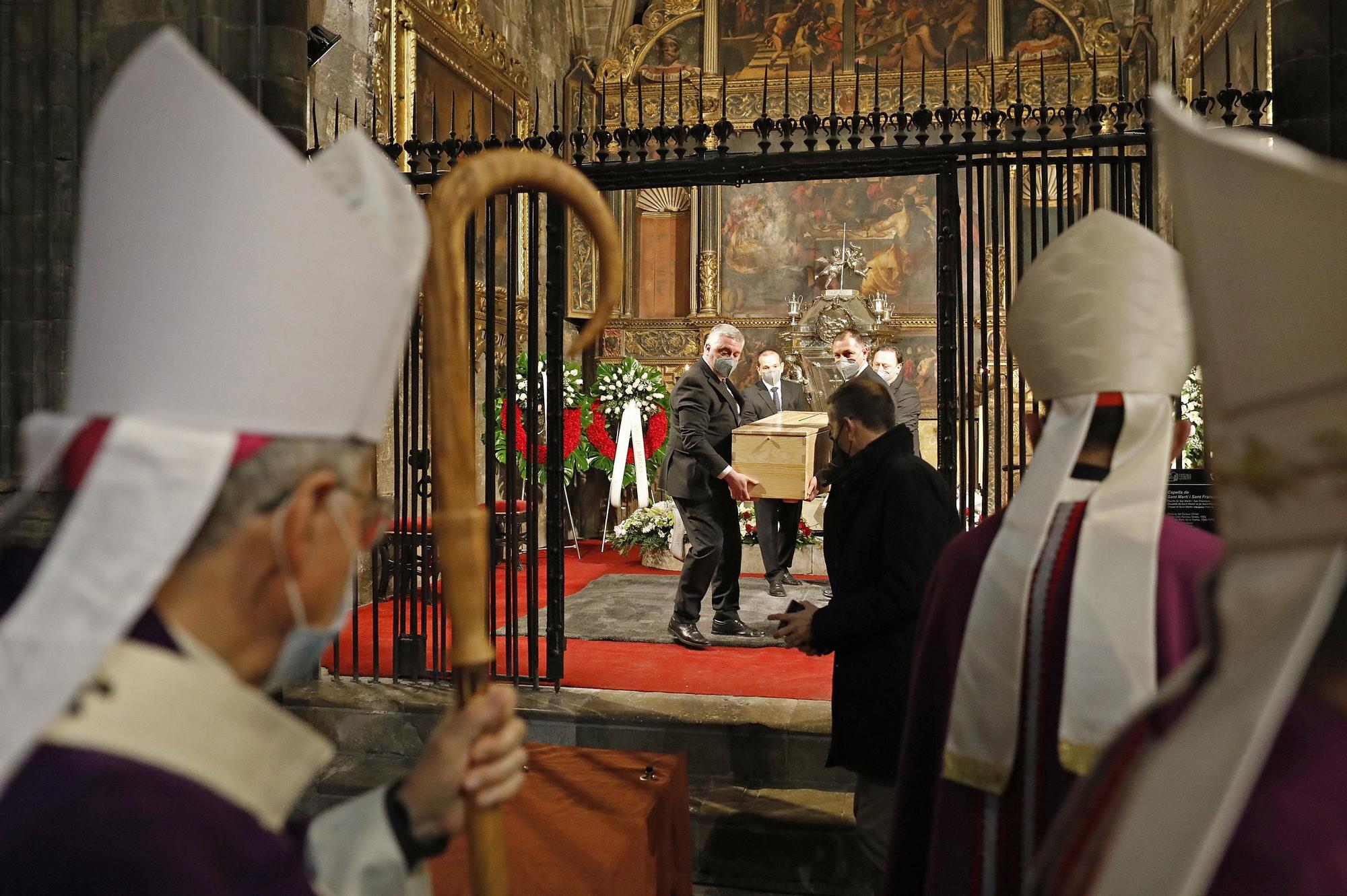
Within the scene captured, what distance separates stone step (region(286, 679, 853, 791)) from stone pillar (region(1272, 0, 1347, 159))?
3046 millimetres

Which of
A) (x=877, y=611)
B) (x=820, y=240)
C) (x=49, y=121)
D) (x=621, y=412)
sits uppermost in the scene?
(x=820, y=240)

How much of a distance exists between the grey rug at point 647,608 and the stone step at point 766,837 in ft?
5.25

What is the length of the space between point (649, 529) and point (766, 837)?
548 cm

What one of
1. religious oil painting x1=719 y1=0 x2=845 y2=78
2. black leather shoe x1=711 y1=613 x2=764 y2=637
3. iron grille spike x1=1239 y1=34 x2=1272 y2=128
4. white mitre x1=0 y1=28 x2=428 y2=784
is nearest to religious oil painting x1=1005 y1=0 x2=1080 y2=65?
religious oil painting x1=719 y1=0 x2=845 y2=78

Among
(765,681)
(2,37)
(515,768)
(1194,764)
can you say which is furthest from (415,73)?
(1194,764)

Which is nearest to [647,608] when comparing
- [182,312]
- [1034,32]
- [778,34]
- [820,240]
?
[182,312]

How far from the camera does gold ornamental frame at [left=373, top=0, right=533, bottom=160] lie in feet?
27.7

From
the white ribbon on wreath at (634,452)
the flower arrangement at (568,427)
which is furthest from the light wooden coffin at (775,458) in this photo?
the white ribbon on wreath at (634,452)

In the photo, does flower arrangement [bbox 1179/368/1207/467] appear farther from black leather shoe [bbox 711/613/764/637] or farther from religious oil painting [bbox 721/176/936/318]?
religious oil painting [bbox 721/176/936/318]

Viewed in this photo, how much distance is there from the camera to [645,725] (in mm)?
4500

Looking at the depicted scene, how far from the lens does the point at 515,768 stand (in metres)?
1.31

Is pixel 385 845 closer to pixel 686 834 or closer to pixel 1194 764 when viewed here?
pixel 1194 764

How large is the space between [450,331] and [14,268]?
4020mm

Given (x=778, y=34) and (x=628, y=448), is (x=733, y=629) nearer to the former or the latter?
(x=628, y=448)
